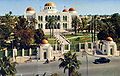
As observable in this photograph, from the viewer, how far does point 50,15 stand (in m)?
68.8

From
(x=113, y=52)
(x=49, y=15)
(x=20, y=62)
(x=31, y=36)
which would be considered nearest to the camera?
(x=20, y=62)

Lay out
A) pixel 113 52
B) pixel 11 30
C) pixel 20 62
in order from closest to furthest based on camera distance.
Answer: pixel 20 62
pixel 113 52
pixel 11 30

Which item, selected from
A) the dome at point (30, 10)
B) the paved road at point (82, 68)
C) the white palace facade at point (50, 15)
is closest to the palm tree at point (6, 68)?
the paved road at point (82, 68)

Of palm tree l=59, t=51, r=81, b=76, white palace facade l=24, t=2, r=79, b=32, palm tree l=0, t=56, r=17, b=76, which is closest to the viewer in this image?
palm tree l=0, t=56, r=17, b=76

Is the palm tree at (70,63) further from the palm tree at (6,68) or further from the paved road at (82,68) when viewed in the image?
the palm tree at (6,68)

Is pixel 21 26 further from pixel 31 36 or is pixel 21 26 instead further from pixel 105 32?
pixel 105 32

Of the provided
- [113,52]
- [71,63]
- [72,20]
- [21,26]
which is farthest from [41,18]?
[71,63]

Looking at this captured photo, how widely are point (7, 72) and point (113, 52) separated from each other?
68.7ft

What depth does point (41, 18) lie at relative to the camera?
69.4 meters

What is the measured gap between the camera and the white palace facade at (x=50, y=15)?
69062 mm

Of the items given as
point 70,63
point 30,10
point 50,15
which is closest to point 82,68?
point 70,63

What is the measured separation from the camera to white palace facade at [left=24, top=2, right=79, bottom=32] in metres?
69.1

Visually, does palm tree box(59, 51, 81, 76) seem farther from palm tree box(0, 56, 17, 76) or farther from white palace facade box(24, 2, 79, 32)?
white palace facade box(24, 2, 79, 32)

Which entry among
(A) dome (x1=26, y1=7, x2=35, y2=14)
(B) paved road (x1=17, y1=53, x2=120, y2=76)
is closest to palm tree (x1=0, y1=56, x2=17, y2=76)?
(B) paved road (x1=17, y1=53, x2=120, y2=76)
